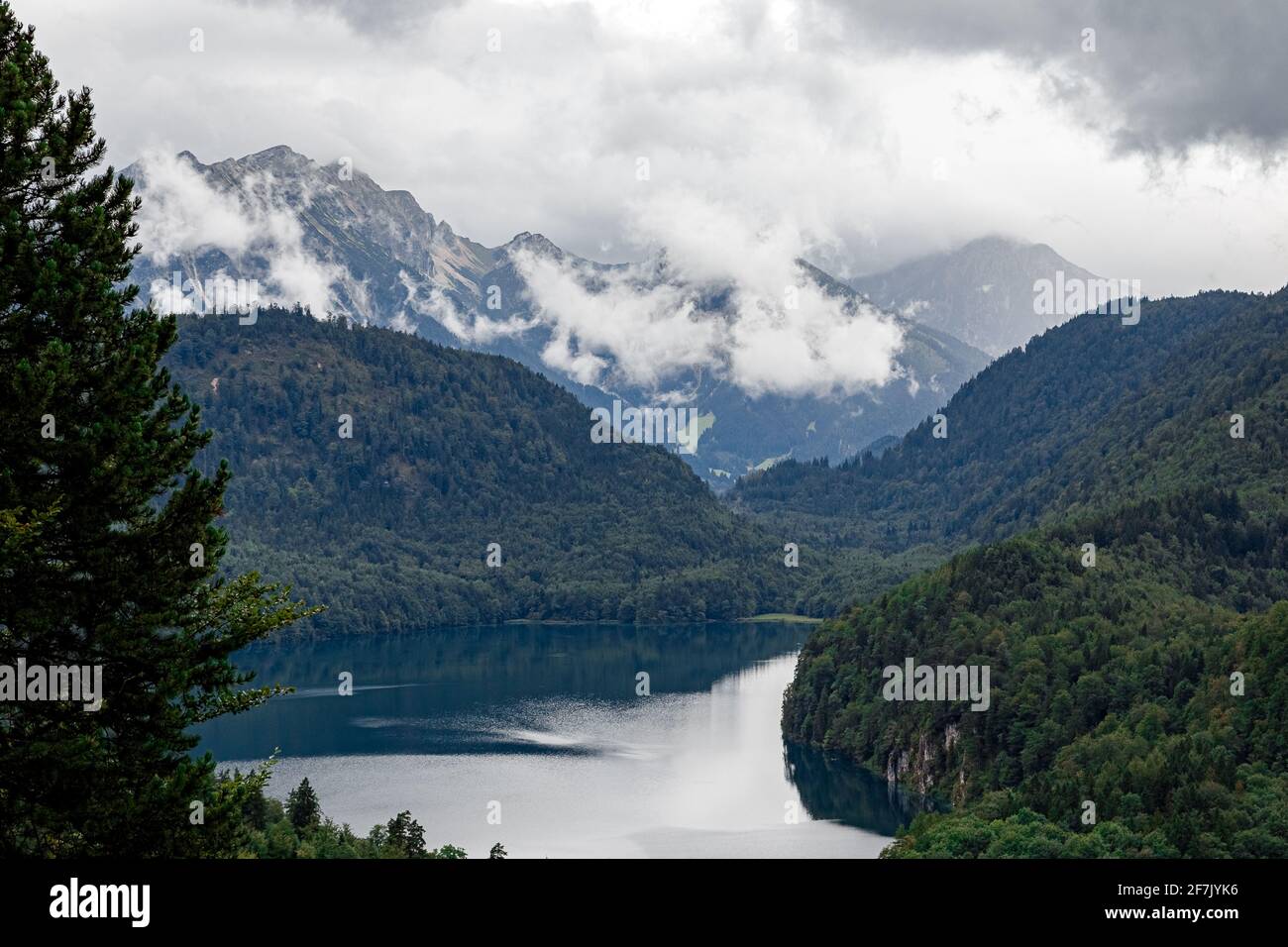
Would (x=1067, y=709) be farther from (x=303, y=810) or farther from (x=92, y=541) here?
(x=92, y=541)

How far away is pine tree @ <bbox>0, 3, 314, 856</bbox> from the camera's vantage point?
99.0 feet

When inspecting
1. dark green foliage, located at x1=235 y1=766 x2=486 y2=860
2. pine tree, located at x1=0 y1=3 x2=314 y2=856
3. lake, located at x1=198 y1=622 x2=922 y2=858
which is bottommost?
lake, located at x1=198 y1=622 x2=922 y2=858

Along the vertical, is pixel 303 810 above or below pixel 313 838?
above

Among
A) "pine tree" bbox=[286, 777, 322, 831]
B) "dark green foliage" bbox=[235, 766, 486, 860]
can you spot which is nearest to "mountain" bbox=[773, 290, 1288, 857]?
"dark green foliage" bbox=[235, 766, 486, 860]

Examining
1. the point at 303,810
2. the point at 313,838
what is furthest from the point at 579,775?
the point at 313,838

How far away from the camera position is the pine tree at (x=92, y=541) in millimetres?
30172

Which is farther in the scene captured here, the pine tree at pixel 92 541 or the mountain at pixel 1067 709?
the mountain at pixel 1067 709

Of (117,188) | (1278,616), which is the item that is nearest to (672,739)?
(1278,616)

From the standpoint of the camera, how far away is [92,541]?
105 ft

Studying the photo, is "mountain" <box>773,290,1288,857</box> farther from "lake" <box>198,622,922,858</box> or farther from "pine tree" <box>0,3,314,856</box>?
"pine tree" <box>0,3,314,856</box>

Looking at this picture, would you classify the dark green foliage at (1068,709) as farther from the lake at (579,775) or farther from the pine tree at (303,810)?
the pine tree at (303,810)

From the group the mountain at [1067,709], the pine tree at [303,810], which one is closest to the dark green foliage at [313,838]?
the pine tree at [303,810]

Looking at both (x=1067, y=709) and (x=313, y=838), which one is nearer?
(x=313, y=838)

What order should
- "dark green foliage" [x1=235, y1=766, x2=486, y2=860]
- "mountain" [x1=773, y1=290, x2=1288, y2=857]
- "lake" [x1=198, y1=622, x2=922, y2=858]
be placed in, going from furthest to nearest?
"lake" [x1=198, y1=622, x2=922, y2=858] < "mountain" [x1=773, y1=290, x2=1288, y2=857] < "dark green foliage" [x1=235, y1=766, x2=486, y2=860]
